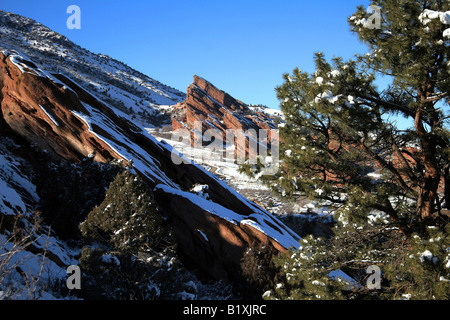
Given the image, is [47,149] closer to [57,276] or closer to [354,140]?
[57,276]

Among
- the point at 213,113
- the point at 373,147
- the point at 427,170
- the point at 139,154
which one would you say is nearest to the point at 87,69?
the point at 213,113

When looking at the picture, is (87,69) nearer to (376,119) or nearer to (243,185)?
(243,185)

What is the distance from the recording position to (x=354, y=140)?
20.7 feet

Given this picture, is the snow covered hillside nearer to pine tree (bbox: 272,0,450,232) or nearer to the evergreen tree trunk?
pine tree (bbox: 272,0,450,232)

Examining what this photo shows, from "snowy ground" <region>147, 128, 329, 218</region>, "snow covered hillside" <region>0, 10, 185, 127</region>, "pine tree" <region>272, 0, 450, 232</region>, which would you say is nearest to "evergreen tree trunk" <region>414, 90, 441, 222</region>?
"pine tree" <region>272, 0, 450, 232</region>

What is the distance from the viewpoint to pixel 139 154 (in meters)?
13.2

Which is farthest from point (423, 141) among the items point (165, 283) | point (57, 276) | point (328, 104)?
point (57, 276)

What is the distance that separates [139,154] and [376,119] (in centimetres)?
959

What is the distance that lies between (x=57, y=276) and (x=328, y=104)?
21.2 ft

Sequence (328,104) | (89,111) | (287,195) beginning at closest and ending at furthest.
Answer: (328,104) < (287,195) < (89,111)

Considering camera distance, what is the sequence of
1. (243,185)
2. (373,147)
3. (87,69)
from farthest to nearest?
(87,69) < (243,185) < (373,147)

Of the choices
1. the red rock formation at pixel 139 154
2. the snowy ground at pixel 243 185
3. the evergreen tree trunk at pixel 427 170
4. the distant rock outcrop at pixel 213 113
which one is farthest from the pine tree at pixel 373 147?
the distant rock outcrop at pixel 213 113
